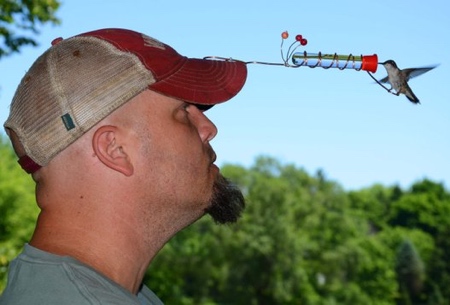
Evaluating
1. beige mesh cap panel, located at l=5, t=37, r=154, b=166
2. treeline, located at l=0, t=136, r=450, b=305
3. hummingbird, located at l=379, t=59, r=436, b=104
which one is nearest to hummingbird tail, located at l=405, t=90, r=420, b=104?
hummingbird, located at l=379, t=59, r=436, b=104

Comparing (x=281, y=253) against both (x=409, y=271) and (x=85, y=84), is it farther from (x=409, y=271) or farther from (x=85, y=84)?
(x=85, y=84)

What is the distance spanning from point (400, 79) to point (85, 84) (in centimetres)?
87

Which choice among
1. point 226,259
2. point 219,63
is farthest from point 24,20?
point 226,259

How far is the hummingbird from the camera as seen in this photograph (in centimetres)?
226

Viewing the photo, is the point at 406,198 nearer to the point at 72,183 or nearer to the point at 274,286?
the point at 274,286

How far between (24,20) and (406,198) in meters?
86.9

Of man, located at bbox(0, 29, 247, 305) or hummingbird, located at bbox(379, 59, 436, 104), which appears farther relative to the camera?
hummingbird, located at bbox(379, 59, 436, 104)

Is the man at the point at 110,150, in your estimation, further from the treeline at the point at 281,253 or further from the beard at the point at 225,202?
the treeline at the point at 281,253

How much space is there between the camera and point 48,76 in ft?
6.72

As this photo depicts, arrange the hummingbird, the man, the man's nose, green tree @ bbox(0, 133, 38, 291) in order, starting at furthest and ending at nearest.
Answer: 1. green tree @ bbox(0, 133, 38, 291)
2. the hummingbird
3. the man's nose
4. the man

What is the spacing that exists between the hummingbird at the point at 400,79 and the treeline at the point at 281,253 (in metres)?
32.1

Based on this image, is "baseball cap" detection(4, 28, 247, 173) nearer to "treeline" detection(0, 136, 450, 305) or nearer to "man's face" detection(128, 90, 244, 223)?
"man's face" detection(128, 90, 244, 223)

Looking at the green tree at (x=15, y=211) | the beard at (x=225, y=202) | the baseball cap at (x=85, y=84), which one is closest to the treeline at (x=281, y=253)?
the green tree at (x=15, y=211)

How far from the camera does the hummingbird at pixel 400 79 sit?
7.42 feet
